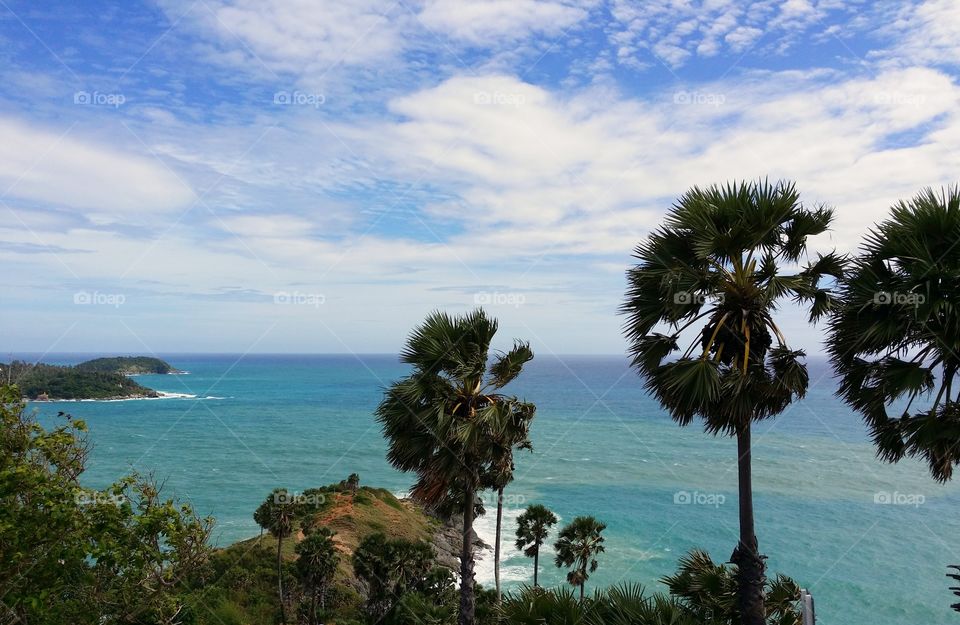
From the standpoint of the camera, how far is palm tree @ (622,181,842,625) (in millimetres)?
8016

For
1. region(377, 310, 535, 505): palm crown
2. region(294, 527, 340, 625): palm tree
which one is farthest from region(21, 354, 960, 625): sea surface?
region(294, 527, 340, 625): palm tree

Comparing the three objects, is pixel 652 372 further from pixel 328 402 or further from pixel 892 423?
pixel 328 402

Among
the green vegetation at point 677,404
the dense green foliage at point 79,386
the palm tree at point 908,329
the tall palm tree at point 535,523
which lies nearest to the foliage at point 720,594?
the green vegetation at point 677,404

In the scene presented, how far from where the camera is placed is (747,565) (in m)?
8.00

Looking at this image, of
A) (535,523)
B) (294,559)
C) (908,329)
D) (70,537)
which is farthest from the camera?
(294,559)

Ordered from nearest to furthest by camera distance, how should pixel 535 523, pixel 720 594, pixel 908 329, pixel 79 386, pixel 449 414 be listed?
pixel 908 329 → pixel 720 594 → pixel 449 414 → pixel 535 523 → pixel 79 386

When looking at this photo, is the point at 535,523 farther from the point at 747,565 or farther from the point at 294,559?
the point at 747,565

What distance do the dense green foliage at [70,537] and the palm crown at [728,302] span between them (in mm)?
7943

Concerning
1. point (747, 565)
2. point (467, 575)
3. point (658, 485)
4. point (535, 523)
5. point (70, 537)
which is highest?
point (747, 565)

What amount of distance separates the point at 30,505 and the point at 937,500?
84.8 m

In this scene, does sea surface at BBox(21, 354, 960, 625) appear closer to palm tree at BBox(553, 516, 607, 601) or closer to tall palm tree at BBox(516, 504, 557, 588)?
palm tree at BBox(553, 516, 607, 601)

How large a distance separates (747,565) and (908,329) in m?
3.64

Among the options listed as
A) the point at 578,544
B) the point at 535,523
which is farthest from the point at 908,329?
the point at 535,523

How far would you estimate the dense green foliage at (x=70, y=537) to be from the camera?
8445 mm
